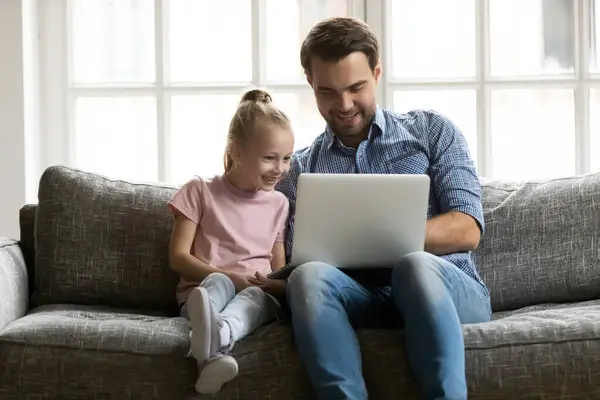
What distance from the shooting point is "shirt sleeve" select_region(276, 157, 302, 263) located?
235cm

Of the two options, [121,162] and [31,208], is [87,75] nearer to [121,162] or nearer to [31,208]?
[121,162]

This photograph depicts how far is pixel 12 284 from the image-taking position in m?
2.23

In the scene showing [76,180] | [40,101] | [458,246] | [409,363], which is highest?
[40,101]

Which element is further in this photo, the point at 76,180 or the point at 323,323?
the point at 76,180

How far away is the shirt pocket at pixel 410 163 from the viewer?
88.4 inches

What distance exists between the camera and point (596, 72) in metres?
3.14

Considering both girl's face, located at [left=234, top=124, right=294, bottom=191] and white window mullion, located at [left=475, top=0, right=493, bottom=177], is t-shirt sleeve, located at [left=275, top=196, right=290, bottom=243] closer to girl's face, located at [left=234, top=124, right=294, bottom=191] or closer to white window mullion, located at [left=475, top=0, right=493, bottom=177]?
girl's face, located at [left=234, top=124, right=294, bottom=191]

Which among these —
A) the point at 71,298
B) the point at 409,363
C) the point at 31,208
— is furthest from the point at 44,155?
the point at 409,363

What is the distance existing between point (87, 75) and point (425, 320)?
1907mm

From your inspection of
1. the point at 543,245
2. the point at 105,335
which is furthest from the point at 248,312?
the point at 543,245

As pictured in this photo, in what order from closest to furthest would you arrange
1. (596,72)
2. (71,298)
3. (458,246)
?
1. (458,246)
2. (71,298)
3. (596,72)

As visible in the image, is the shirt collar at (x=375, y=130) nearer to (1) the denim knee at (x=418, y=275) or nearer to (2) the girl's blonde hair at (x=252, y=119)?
(2) the girl's blonde hair at (x=252, y=119)

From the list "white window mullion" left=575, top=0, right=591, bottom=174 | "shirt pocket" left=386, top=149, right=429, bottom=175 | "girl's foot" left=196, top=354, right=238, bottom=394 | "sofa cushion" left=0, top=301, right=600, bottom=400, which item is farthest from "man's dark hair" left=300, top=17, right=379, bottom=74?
"white window mullion" left=575, top=0, right=591, bottom=174

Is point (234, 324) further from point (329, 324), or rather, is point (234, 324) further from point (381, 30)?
point (381, 30)
